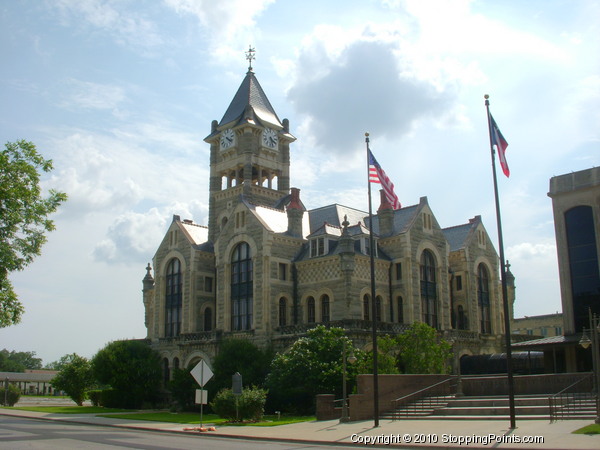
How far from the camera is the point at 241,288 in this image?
178 feet

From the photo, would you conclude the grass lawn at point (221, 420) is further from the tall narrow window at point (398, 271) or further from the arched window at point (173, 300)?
the tall narrow window at point (398, 271)

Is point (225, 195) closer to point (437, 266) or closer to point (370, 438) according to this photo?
point (437, 266)

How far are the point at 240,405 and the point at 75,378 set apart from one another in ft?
98.0

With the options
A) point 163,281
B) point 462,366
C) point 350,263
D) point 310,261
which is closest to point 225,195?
point 163,281

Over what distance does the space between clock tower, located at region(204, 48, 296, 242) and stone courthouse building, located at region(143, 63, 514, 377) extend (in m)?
0.42

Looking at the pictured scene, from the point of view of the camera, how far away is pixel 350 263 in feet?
158

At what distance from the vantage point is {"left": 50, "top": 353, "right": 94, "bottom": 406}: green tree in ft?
198

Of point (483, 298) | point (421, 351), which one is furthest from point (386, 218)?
point (421, 351)

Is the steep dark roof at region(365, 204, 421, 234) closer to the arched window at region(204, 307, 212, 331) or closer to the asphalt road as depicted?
the arched window at region(204, 307, 212, 331)

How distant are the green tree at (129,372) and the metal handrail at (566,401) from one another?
34504mm

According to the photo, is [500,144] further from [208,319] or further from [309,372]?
[208,319]

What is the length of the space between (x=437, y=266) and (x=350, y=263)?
34.5ft

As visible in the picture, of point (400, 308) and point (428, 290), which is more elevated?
point (428, 290)

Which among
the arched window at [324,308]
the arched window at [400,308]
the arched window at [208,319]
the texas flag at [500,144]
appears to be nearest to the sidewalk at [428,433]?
the texas flag at [500,144]
